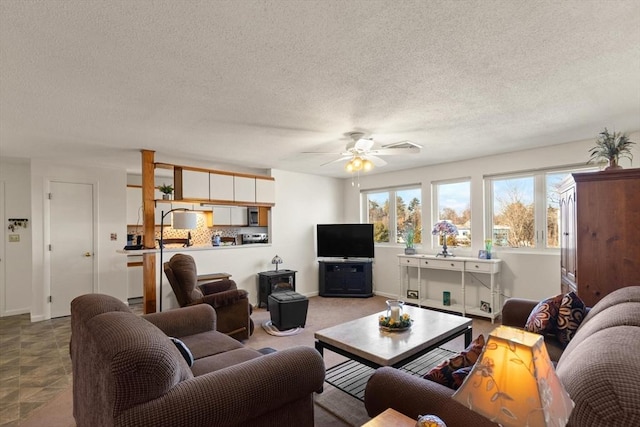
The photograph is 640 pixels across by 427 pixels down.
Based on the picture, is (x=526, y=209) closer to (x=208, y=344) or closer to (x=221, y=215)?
(x=208, y=344)

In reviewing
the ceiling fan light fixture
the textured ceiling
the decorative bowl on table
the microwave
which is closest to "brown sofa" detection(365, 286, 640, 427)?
the decorative bowl on table

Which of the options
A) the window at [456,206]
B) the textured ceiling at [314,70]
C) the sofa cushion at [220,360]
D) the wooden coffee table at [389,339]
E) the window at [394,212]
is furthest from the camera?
the window at [394,212]

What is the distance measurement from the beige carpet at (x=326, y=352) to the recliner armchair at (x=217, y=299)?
0.23m

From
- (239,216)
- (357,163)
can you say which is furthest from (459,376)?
(239,216)

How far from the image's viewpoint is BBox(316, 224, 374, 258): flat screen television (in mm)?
5902

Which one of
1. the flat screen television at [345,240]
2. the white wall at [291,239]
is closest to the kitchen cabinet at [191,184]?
the white wall at [291,239]

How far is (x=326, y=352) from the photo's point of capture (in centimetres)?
329

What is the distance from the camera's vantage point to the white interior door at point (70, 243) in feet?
15.7

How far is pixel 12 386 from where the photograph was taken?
270cm

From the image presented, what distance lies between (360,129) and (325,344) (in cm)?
209

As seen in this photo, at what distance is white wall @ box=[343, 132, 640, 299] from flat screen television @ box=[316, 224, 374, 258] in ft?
1.40

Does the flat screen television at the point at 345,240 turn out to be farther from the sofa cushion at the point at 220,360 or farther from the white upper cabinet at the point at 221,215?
the sofa cushion at the point at 220,360

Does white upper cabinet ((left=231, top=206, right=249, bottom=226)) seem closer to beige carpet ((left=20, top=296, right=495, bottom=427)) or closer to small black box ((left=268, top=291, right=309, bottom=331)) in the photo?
beige carpet ((left=20, top=296, right=495, bottom=427))

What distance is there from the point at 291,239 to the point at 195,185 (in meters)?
2.05
